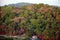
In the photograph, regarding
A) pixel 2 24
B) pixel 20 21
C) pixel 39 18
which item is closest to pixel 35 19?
pixel 39 18

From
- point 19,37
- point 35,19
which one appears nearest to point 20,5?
point 35,19

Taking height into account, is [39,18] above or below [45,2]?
below

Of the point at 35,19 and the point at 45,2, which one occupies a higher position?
the point at 45,2

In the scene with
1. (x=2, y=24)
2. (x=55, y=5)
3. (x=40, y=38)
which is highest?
(x=55, y=5)

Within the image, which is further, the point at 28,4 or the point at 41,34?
the point at 28,4

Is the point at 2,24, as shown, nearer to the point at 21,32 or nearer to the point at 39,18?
the point at 21,32

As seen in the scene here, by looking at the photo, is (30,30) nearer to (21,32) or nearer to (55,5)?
(21,32)
